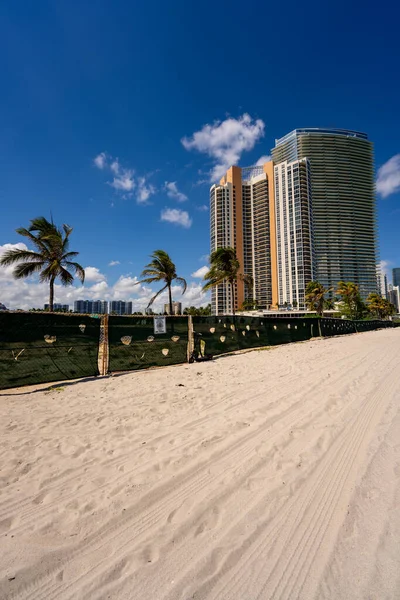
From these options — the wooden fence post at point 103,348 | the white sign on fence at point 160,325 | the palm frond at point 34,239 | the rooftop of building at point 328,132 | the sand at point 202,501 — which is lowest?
the sand at point 202,501

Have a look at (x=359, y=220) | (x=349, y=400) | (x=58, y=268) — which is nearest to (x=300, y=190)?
(x=359, y=220)

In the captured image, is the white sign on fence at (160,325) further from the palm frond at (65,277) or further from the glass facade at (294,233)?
the glass facade at (294,233)

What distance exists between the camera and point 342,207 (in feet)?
490

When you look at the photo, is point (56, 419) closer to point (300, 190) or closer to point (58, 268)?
point (58, 268)

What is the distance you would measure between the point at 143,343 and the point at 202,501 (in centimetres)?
671

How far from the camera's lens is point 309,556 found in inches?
69.1

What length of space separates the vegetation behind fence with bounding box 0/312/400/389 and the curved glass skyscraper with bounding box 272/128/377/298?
14939 centimetres

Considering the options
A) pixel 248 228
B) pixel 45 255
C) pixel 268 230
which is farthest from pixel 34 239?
pixel 248 228

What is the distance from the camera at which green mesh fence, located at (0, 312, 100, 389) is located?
20.2ft

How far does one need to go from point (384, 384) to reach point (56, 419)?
676 cm

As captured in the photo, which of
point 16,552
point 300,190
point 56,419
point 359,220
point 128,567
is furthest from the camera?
point 359,220

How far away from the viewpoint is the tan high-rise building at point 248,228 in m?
125

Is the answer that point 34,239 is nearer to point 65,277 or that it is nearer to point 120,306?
point 65,277

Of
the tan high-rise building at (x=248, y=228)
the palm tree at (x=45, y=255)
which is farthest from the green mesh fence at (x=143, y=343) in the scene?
the tan high-rise building at (x=248, y=228)
